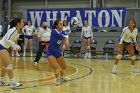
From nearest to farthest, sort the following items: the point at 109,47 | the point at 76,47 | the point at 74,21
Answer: the point at 76,47 → the point at 109,47 → the point at 74,21

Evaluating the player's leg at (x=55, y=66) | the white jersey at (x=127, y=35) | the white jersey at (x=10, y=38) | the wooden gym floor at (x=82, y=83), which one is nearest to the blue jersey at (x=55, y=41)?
the player's leg at (x=55, y=66)

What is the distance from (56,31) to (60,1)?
1580 cm

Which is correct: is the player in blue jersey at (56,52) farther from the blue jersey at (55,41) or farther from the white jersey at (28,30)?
the white jersey at (28,30)

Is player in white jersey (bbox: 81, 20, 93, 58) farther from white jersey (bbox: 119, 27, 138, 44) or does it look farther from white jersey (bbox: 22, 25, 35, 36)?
white jersey (bbox: 119, 27, 138, 44)

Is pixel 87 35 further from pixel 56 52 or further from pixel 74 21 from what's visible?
pixel 56 52

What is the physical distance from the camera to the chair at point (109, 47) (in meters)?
19.4

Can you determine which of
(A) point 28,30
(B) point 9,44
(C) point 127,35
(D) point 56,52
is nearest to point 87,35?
(A) point 28,30

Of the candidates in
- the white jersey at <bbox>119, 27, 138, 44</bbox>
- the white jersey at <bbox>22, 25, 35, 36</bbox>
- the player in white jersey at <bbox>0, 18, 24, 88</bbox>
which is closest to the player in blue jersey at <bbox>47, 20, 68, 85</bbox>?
the player in white jersey at <bbox>0, 18, 24, 88</bbox>

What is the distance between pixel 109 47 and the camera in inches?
792

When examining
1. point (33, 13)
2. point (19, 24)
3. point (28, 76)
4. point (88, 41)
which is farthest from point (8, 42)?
point (33, 13)

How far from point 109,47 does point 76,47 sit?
2.06 meters

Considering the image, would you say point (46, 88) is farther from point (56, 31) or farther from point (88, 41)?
point (88, 41)

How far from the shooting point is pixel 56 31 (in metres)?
9.66

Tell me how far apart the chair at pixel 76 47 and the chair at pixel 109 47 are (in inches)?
61.9
